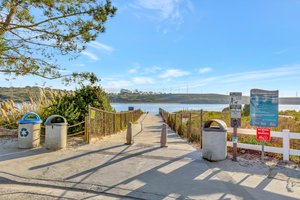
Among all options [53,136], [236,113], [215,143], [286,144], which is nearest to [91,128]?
[53,136]

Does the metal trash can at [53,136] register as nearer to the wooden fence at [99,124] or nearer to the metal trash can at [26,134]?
the metal trash can at [26,134]

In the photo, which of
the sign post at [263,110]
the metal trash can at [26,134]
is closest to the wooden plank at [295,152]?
the sign post at [263,110]

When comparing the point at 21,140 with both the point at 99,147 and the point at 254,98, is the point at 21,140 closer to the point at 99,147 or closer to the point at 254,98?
the point at 99,147

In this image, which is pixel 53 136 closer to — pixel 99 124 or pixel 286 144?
pixel 99 124

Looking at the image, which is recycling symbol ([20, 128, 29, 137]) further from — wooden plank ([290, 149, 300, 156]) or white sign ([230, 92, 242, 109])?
wooden plank ([290, 149, 300, 156])

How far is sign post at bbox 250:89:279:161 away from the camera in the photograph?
736 centimetres

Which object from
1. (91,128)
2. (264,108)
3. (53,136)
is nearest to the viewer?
(264,108)

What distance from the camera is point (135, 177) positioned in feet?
19.0

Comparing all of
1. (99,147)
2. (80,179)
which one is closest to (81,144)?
(99,147)

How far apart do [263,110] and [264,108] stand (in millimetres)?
67

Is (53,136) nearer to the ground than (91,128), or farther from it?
nearer to the ground

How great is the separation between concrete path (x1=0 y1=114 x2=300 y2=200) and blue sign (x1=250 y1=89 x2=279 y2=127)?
4.19ft

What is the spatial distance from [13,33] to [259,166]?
8814 mm

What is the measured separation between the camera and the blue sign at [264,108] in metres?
7.40
